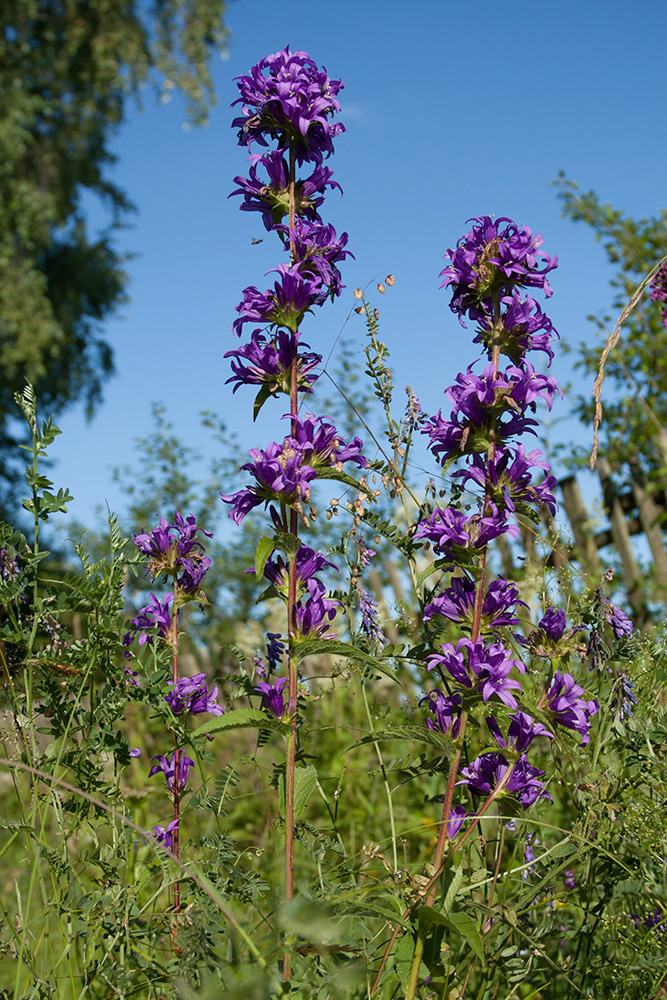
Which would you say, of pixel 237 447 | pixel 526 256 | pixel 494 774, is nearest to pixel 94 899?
pixel 494 774

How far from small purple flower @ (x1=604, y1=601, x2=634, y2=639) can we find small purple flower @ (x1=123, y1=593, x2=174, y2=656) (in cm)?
79

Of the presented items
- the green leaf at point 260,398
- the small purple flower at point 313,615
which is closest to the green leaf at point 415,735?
the small purple flower at point 313,615

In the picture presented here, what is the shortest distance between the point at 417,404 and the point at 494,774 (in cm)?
64

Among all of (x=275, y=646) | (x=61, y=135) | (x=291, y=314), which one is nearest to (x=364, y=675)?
(x=275, y=646)

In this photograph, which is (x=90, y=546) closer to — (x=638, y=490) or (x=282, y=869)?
(x=638, y=490)

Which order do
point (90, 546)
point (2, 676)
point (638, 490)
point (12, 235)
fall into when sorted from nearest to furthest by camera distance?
point (2, 676), point (638, 490), point (90, 546), point (12, 235)

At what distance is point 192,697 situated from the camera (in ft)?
5.05

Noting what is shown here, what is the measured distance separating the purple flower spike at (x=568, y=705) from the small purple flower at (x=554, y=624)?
0.32 feet

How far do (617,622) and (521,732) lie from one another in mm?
328

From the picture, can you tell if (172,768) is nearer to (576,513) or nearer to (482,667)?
(482,667)

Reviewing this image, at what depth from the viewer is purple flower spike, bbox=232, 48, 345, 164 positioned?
1.38 meters

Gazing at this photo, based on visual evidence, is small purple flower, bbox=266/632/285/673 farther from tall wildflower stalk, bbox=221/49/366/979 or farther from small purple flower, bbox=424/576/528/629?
small purple flower, bbox=424/576/528/629

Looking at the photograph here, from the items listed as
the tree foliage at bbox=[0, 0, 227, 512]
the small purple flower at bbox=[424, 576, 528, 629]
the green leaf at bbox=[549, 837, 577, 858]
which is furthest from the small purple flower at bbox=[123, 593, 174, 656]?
the tree foliage at bbox=[0, 0, 227, 512]

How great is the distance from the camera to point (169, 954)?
1.53 m
